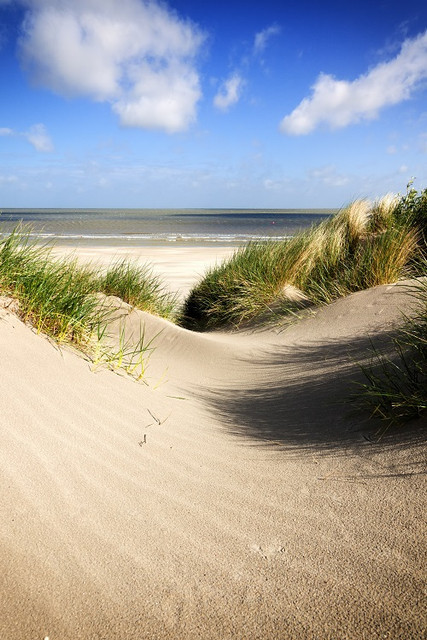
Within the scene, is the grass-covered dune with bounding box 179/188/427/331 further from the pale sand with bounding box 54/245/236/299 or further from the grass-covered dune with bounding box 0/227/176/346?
the grass-covered dune with bounding box 0/227/176/346

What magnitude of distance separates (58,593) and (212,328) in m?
5.61

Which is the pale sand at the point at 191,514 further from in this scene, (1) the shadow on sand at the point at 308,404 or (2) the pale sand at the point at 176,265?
(2) the pale sand at the point at 176,265

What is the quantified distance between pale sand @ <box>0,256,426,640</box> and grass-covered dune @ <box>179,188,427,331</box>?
3267 mm

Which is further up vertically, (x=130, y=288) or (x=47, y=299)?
(x=47, y=299)

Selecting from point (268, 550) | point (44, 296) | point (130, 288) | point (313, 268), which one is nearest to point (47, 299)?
point (44, 296)

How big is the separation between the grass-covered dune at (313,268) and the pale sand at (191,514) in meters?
3.27

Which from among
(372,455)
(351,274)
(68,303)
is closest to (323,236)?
(351,274)

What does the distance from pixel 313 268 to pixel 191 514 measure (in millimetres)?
5626

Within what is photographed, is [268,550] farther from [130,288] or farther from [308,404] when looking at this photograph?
[130,288]

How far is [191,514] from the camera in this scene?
7.34 ft

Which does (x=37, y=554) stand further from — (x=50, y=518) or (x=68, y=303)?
(x=68, y=303)

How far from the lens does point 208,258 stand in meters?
18.1

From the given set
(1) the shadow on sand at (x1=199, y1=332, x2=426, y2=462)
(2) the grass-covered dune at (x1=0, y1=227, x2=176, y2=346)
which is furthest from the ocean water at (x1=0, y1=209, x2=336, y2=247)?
(1) the shadow on sand at (x1=199, y1=332, x2=426, y2=462)

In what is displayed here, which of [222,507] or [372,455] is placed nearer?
[222,507]
